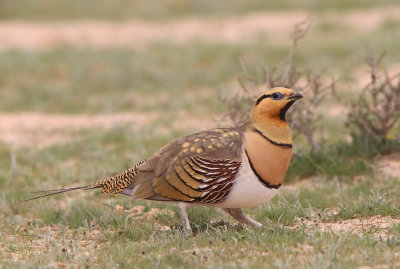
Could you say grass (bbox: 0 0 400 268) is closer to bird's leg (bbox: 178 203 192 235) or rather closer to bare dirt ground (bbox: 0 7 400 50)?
bird's leg (bbox: 178 203 192 235)

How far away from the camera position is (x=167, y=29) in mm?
17984

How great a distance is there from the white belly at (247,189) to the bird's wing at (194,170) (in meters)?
0.04

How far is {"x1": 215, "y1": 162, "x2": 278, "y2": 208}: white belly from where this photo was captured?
15.4 ft

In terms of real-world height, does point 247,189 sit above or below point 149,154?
below

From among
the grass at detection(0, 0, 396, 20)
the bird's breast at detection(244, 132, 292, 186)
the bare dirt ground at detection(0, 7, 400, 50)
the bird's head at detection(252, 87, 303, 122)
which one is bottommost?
the bird's breast at detection(244, 132, 292, 186)

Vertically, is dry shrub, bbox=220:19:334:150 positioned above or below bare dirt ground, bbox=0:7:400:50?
below

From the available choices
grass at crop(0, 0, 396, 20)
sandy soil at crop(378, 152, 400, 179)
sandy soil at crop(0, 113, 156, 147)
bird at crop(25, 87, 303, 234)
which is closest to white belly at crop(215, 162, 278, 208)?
bird at crop(25, 87, 303, 234)

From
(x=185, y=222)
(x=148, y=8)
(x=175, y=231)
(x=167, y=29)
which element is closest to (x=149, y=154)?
(x=175, y=231)

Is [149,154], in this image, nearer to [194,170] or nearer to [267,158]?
[194,170]

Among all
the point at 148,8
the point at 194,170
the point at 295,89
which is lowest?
the point at 194,170

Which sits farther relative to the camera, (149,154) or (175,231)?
(149,154)

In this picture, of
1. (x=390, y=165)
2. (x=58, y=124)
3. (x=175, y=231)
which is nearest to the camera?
(x=175, y=231)

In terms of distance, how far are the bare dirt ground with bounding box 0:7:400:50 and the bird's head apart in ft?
35.9

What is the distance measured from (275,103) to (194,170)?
2.45 feet
